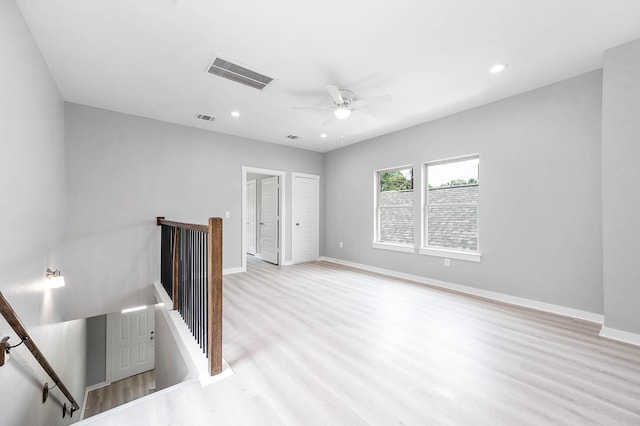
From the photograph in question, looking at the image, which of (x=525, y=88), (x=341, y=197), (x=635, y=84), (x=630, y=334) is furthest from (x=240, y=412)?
(x=341, y=197)

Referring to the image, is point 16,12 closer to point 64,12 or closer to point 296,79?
point 64,12

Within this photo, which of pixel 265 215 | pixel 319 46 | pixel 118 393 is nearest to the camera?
pixel 319 46

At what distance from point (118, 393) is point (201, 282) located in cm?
497

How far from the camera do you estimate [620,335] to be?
2.52 meters

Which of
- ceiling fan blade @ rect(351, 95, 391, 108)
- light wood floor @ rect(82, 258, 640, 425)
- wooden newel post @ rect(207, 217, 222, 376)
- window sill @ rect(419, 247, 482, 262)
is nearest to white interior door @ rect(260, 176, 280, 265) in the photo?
light wood floor @ rect(82, 258, 640, 425)

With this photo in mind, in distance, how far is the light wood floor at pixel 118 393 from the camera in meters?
A: 4.76

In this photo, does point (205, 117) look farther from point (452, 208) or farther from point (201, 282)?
point (452, 208)

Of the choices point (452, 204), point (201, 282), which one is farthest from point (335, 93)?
point (452, 204)

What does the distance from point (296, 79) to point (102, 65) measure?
205 centimetres

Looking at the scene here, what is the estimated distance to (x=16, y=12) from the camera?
2020 mm

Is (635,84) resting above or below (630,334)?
above

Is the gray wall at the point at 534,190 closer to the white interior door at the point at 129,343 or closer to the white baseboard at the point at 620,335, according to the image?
the white baseboard at the point at 620,335

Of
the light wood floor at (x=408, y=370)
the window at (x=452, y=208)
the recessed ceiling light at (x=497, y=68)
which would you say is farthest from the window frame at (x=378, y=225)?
the recessed ceiling light at (x=497, y=68)

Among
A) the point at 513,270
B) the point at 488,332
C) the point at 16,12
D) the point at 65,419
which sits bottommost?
the point at 65,419
